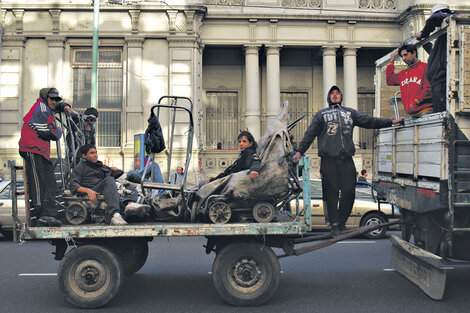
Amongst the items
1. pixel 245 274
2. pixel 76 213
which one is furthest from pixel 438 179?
pixel 76 213

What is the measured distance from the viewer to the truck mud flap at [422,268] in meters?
5.37

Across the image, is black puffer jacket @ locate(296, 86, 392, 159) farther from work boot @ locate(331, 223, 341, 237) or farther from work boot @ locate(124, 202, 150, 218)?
work boot @ locate(124, 202, 150, 218)

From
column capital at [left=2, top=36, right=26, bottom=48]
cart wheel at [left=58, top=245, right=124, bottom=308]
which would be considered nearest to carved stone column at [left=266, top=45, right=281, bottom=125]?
column capital at [left=2, top=36, right=26, bottom=48]

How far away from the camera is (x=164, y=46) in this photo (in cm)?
1862

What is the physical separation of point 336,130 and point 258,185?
1.38 metres

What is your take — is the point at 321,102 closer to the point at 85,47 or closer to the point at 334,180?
the point at 85,47

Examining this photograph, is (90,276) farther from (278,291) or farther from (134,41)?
(134,41)

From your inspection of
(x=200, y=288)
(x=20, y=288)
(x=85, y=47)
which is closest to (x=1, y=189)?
(x=20, y=288)

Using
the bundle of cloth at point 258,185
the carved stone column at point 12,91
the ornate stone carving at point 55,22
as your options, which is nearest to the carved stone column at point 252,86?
the ornate stone carving at point 55,22

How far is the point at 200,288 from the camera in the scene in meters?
6.43

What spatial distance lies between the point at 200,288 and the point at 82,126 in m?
3.01

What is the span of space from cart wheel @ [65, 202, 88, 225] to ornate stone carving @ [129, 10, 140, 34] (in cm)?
1413

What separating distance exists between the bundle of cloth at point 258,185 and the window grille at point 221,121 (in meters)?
15.3

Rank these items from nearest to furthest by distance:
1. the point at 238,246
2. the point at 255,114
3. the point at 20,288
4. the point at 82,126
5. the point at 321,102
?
the point at 238,246, the point at 20,288, the point at 82,126, the point at 255,114, the point at 321,102
